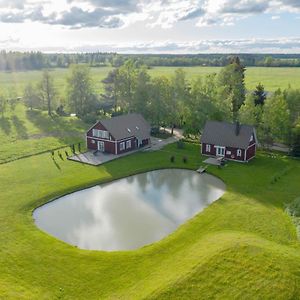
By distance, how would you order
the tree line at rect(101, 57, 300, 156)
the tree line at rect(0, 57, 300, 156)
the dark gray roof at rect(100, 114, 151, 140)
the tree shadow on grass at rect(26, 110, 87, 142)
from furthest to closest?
the tree shadow on grass at rect(26, 110, 87, 142) → the tree line at rect(0, 57, 300, 156) → the tree line at rect(101, 57, 300, 156) → the dark gray roof at rect(100, 114, 151, 140)

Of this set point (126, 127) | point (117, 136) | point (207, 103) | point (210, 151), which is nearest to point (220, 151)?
point (210, 151)

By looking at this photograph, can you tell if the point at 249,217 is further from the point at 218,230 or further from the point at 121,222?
the point at 121,222

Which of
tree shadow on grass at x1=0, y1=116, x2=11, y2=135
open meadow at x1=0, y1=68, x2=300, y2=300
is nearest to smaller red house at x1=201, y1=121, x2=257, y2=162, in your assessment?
open meadow at x1=0, y1=68, x2=300, y2=300

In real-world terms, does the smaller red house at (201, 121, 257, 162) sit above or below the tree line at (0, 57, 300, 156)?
below

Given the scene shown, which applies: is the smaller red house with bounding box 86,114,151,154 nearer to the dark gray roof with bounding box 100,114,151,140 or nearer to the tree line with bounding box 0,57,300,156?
the dark gray roof with bounding box 100,114,151,140

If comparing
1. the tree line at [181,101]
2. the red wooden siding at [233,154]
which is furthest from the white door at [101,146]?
the red wooden siding at [233,154]

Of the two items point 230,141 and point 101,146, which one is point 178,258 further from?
point 101,146
